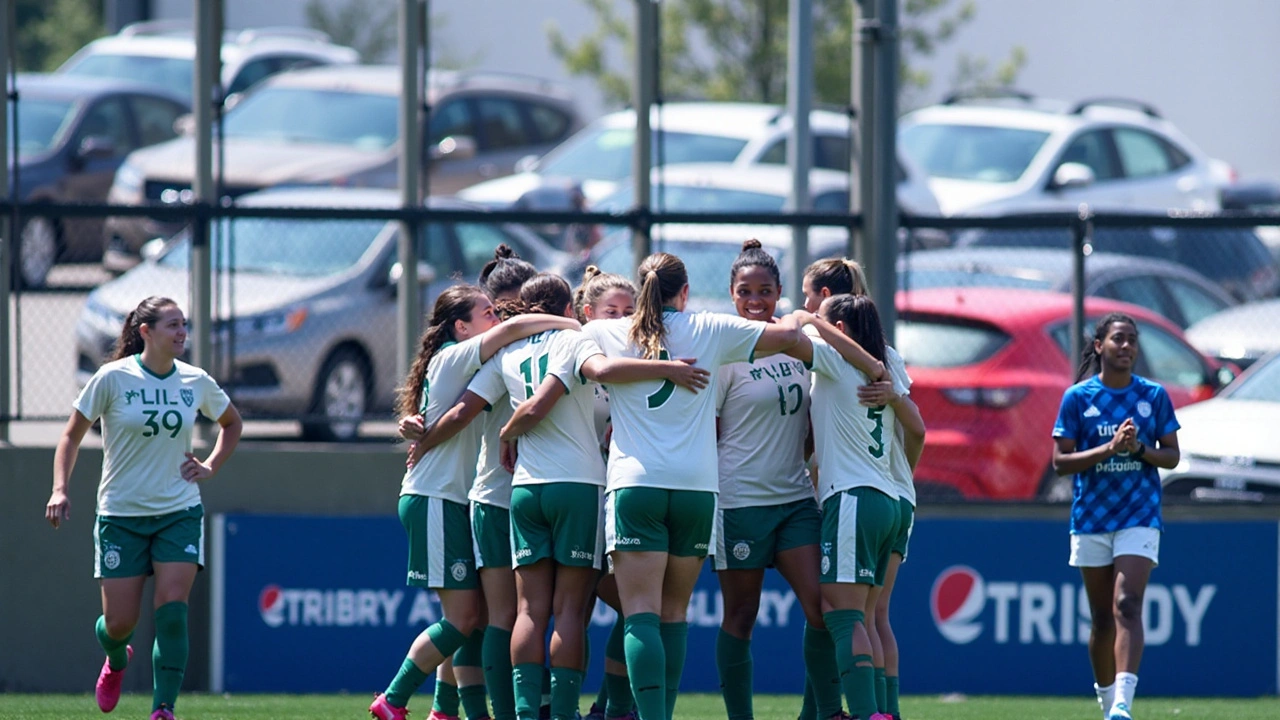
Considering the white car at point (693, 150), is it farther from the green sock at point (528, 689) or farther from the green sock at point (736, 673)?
the green sock at point (528, 689)

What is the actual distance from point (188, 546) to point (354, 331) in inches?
Answer: 132

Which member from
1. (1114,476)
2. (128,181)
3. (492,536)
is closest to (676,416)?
(492,536)

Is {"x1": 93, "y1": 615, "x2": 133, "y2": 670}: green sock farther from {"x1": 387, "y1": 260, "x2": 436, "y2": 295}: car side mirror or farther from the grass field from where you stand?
{"x1": 387, "y1": 260, "x2": 436, "y2": 295}: car side mirror

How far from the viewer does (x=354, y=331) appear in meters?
10.9

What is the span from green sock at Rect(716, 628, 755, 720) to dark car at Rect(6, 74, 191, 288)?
1069 centimetres

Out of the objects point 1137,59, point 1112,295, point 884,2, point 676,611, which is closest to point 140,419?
point 676,611

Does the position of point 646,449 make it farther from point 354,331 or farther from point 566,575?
point 354,331

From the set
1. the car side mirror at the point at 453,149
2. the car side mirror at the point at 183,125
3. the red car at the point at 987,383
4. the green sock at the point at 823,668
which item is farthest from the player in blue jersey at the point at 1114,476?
the car side mirror at the point at 183,125

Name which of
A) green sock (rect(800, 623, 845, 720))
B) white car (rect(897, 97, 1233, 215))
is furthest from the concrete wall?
white car (rect(897, 97, 1233, 215))

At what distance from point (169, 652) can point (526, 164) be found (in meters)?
11.6

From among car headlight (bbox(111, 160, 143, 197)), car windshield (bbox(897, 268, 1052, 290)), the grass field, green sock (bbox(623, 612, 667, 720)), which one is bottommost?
the grass field

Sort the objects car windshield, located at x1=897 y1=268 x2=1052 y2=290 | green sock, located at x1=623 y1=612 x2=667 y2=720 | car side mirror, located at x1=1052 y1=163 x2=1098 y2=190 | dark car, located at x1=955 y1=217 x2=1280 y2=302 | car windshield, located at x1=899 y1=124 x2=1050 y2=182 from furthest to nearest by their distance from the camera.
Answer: car windshield, located at x1=899 y1=124 x2=1050 y2=182
car side mirror, located at x1=1052 y1=163 x2=1098 y2=190
dark car, located at x1=955 y1=217 x2=1280 y2=302
car windshield, located at x1=897 y1=268 x2=1052 y2=290
green sock, located at x1=623 y1=612 x2=667 y2=720

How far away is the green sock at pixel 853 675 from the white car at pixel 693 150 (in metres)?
9.63

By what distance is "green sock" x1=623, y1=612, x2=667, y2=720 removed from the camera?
257 inches
